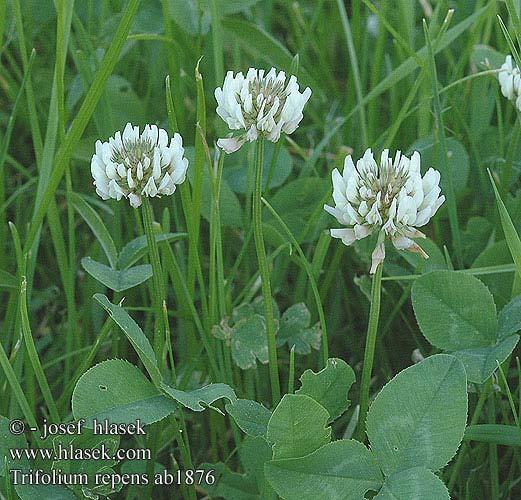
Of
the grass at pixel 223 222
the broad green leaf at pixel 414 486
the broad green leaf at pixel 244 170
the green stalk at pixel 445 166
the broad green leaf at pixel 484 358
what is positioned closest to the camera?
the broad green leaf at pixel 414 486

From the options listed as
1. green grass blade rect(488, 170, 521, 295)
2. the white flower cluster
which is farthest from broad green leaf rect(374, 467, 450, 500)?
the white flower cluster

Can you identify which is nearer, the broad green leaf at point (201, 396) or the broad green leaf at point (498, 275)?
the broad green leaf at point (201, 396)

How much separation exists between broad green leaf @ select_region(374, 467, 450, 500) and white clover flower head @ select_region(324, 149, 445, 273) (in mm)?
164

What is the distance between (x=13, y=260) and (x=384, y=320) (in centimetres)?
47

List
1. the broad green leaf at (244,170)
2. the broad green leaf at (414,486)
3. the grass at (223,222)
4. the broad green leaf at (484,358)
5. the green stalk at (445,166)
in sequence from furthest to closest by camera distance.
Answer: the broad green leaf at (244,170)
the green stalk at (445,166)
the grass at (223,222)
the broad green leaf at (484,358)
the broad green leaf at (414,486)

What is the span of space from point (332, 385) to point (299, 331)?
0.17 meters

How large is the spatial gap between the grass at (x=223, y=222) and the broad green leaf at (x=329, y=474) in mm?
112

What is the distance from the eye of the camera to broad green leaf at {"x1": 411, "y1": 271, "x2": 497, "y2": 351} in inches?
35.3

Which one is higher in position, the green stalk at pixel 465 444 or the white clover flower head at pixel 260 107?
the white clover flower head at pixel 260 107

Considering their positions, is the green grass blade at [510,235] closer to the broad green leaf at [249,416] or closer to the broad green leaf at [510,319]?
the broad green leaf at [510,319]

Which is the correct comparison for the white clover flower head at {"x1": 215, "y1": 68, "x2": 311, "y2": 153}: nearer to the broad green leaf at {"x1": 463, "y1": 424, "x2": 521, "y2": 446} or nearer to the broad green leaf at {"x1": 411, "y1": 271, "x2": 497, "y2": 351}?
the broad green leaf at {"x1": 411, "y1": 271, "x2": 497, "y2": 351}

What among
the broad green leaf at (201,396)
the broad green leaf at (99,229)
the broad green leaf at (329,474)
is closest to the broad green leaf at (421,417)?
the broad green leaf at (329,474)

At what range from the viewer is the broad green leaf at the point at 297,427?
74 centimetres

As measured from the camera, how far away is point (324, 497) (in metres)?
0.75
